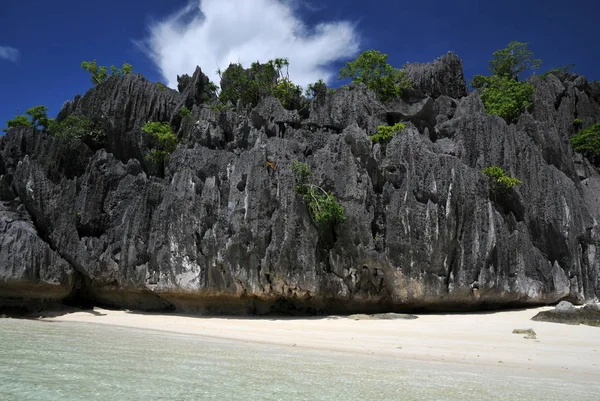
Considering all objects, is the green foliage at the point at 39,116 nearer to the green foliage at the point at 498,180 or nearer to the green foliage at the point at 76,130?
the green foliage at the point at 76,130

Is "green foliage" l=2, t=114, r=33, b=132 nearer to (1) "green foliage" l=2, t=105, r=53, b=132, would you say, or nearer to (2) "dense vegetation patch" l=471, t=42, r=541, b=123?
(1) "green foliage" l=2, t=105, r=53, b=132

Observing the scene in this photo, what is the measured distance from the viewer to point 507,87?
2658 centimetres

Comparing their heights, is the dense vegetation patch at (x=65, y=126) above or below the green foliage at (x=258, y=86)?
below

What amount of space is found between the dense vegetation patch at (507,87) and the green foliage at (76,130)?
21189 millimetres

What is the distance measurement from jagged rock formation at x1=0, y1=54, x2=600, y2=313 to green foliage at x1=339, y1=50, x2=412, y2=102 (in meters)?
1.75

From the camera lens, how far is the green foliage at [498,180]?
→ 17.9m

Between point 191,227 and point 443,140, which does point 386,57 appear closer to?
point 443,140

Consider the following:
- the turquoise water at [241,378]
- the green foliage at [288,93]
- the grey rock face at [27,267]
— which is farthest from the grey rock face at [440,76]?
the turquoise water at [241,378]

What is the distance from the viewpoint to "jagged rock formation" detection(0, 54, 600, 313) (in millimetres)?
16703

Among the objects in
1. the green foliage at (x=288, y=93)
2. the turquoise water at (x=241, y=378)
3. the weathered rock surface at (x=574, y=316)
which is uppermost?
the green foliage at (x=288, y=93)

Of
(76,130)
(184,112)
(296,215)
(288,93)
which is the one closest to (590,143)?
(288,93)

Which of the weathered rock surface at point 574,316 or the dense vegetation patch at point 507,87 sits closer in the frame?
the weathered rock surface at point 574,316

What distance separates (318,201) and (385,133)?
502 cm

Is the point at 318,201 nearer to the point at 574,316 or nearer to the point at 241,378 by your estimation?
the point at 574,316
